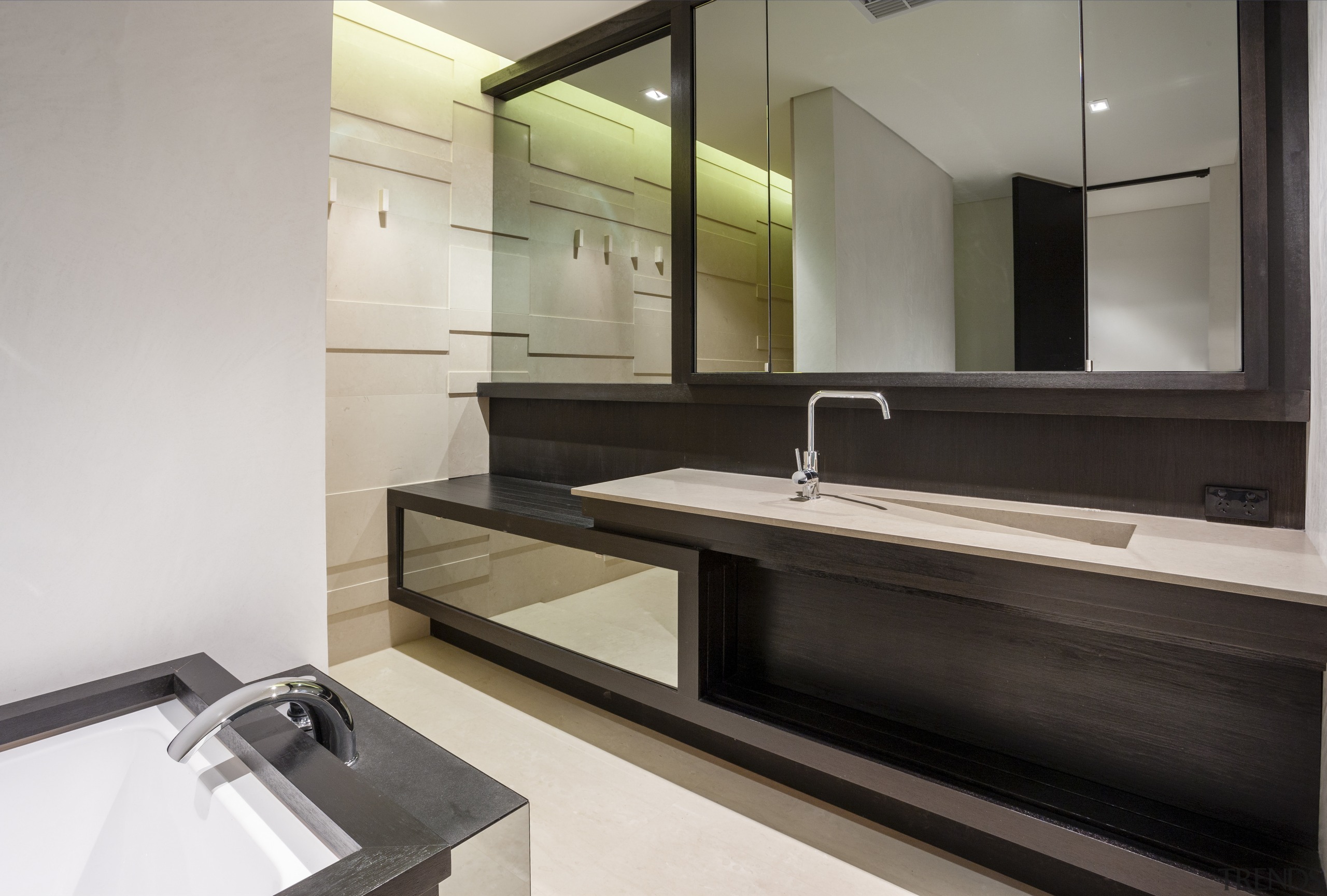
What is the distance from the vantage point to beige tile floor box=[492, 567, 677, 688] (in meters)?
1.98

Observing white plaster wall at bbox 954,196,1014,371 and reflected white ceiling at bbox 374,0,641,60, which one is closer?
white plaster wall at bbox 954,196,1014,371

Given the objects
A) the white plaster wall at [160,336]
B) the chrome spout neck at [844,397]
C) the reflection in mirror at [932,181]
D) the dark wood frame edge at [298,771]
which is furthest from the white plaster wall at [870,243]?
the dark wood frame edge at [298,771]

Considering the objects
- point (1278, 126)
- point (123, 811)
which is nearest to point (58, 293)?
point (123, 811)

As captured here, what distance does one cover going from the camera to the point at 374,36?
9.25 feet

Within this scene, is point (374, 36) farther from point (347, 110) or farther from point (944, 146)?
point (944, 146)

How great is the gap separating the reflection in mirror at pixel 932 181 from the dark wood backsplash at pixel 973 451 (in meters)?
0.19

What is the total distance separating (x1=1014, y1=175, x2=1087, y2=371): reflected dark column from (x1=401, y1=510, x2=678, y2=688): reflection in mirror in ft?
3.80

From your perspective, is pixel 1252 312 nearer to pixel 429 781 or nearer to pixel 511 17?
pixel 429 781

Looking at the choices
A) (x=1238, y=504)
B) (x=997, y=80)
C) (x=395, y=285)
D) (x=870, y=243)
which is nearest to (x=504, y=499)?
(x=395, y=285)

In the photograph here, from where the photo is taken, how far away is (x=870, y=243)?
2070mm

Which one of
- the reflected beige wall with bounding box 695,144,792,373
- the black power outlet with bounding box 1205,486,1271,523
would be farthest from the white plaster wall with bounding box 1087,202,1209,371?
the reflected beige wall with bounding box 695,144,792,373

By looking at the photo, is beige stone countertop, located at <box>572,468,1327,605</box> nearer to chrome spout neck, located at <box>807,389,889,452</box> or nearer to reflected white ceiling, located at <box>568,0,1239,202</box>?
chrome spout neck, located at <box>807,389,889,452</box>

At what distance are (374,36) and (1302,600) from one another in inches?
137

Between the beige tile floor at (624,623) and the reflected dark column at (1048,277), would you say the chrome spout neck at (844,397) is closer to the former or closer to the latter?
the reflected dark column at (1048,277)
